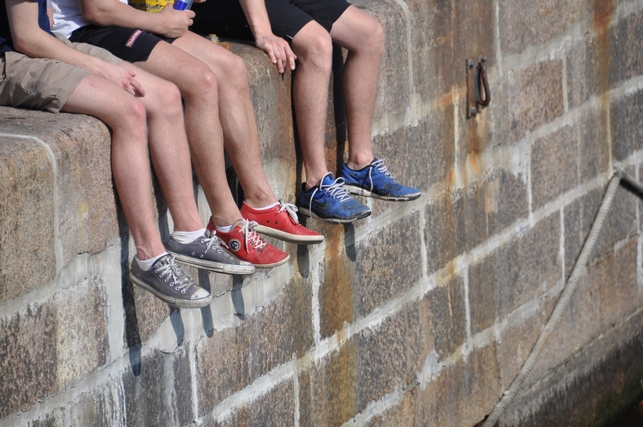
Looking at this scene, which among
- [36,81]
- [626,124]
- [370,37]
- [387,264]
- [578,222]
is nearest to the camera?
[36,81]

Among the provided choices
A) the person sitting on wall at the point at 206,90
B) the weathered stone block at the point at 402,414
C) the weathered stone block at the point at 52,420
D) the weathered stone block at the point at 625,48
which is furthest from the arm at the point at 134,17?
the weathered stone block at the point at 625,48

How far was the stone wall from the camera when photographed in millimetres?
2863

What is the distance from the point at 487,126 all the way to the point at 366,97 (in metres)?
1.19

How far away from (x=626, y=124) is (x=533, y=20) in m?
1.28

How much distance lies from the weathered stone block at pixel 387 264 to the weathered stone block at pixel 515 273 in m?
0.51

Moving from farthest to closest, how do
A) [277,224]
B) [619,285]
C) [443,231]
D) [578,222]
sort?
[619,285]
[578,222]
[443,231]
[277,224]

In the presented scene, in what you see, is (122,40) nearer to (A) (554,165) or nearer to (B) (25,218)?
(B) (25,218)

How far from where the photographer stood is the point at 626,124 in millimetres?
6141

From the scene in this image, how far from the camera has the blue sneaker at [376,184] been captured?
3.88 metres

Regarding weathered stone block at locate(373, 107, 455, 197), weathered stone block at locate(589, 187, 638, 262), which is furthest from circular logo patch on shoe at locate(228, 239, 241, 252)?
weathered stone block at locate(589, 187, 638, 262)

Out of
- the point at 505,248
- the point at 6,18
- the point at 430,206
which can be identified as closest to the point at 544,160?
the point at 505,248

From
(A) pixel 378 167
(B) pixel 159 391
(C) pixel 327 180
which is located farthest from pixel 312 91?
(B) pixel 159 391

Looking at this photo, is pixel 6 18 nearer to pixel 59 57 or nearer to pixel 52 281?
pixel 59 57

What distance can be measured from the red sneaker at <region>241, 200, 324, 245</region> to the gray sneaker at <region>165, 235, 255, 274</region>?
291 mm
